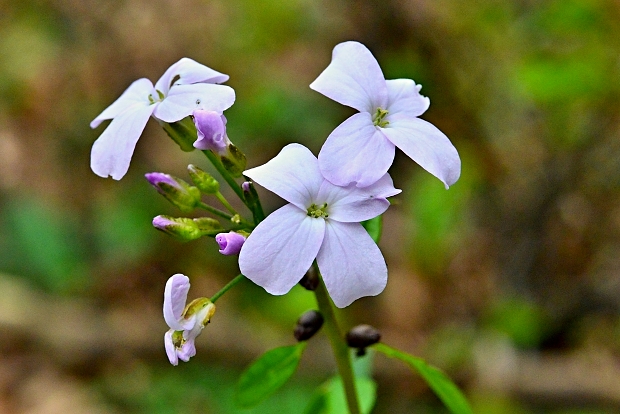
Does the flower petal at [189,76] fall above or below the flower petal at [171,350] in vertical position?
above

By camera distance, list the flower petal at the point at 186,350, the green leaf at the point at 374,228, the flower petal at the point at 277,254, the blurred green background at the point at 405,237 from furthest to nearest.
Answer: the blurred green background at the point at 405,237
the green leaf at the point at 374,228
the flower petal at the point at 186,350
the flower petal at the point at 277,254

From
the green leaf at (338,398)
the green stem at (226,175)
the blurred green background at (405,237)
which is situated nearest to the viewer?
the green stem at (226,175)

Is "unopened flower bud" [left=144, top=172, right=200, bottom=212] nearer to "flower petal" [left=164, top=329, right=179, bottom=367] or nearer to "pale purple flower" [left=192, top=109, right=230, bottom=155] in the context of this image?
"pale purple flower" [left=192, top=109, right=230, bottom=155]

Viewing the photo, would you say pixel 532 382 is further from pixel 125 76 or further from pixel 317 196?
pixel 125 76

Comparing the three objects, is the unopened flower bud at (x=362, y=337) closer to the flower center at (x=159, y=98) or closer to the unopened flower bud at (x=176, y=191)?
the unopened flower bud at (x=176, y=191)

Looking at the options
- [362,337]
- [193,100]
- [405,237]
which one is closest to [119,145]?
[193,100]

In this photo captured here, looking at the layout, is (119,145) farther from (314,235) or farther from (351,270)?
(351,270)

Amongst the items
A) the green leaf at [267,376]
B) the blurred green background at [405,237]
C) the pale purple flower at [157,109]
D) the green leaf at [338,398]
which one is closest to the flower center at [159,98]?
the pale purple flower at [157,109]
